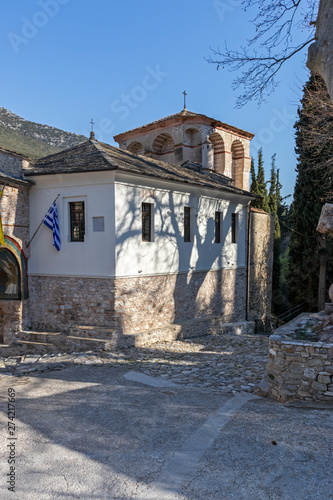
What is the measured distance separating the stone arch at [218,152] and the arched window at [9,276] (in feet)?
41.9

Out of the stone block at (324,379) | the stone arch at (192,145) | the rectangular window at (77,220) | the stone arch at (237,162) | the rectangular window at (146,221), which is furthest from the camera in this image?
the stone arch at (237,162)

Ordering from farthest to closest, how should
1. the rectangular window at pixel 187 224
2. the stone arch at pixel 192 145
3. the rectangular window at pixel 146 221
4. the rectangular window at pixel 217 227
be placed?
1. the stone arch at pixel 192 145
2. the rectangular window at pixel 217 227
3. the rectangular window at pixel 187 224
4. the rectangular window at pixel 146 221

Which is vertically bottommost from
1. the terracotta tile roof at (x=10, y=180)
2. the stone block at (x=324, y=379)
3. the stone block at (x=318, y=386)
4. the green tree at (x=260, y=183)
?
the stone block at (x=318, y=386)

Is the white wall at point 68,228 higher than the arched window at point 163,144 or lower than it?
lower

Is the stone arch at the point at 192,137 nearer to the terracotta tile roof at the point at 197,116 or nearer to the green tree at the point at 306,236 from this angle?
the terracotta tile roof at the point at 197,116

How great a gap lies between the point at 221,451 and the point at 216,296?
1047 centimetres

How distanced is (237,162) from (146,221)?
12.1 meters

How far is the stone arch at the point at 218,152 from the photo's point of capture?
65.4 ft

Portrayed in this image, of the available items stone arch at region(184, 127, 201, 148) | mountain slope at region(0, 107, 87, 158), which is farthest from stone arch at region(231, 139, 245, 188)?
mountain slope at region(0, 107, 87, 158)

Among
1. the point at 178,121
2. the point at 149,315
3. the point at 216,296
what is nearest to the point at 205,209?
the point at 216,296

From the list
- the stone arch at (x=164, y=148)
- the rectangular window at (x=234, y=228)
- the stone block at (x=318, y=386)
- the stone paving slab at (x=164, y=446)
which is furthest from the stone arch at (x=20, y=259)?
the stone arch at (x=164, y=148)

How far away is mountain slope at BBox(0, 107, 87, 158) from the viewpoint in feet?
116

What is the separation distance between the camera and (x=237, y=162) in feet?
70.7

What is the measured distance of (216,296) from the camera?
1473 centimetres
